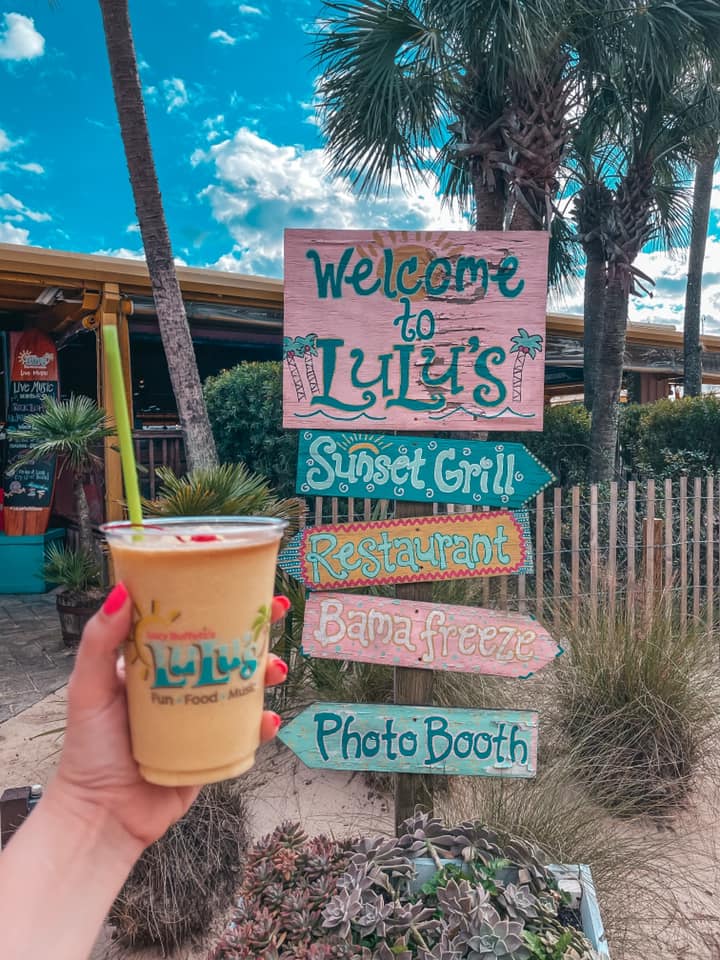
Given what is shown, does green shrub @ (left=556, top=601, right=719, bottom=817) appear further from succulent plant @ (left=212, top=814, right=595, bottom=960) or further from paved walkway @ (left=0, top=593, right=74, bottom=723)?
paved walkway @ (left=0, top=593, right=74, bottom=723)

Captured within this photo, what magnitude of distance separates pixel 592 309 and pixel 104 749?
8.69 meters

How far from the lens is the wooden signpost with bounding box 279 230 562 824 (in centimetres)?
235

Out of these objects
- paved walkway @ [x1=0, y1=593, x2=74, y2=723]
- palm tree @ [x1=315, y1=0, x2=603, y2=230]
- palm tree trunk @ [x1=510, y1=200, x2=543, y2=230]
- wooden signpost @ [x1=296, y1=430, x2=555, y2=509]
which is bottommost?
paved walkway @ [x1=0, y1=593, x2=74, y2=723]

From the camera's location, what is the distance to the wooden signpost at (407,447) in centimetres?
235

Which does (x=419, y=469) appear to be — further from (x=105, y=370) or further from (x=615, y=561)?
(x=105, y=370)

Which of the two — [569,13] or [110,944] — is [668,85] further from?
[110,944]

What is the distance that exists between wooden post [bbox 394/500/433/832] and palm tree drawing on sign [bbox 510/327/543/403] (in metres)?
0.55

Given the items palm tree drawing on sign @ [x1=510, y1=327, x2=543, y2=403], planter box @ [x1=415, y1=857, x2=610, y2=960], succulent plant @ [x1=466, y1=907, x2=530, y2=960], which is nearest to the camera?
succulent plant @ [x1=466, y1=907, x2=530, y2=960]

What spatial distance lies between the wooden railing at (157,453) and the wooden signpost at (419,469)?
5.45 meters

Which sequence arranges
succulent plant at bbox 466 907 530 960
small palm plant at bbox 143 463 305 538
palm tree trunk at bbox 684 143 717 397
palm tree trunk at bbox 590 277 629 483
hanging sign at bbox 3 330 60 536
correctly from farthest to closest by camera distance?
palm tree trunk at bbox 684 143 717 397, hanging sign at bbox 3 330 60 536, palm tree trunk at bbox 590 277 629 483, small palm plant at bbox 143 463 305 538, succulent plant at bbox 466 907 530 960

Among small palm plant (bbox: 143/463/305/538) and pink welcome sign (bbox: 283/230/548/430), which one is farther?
small palm plant (bbox: 143/463/305/538)

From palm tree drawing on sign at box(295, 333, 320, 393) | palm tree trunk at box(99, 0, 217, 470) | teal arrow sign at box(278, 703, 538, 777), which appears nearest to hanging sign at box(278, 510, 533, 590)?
teal arrow sign at box(278, 703, 538, 777)

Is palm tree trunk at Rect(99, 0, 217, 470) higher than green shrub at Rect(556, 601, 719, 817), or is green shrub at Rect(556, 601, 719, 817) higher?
palm tree trunk at Rect(99, 0, 217, 470)

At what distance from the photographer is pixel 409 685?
2418mm
